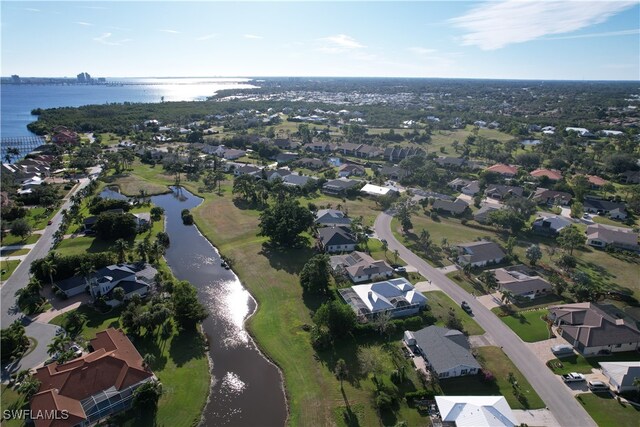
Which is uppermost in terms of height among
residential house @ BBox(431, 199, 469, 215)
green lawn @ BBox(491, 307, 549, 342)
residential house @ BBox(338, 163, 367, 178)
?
residential house @ BBox(338, 163, 367, 178)

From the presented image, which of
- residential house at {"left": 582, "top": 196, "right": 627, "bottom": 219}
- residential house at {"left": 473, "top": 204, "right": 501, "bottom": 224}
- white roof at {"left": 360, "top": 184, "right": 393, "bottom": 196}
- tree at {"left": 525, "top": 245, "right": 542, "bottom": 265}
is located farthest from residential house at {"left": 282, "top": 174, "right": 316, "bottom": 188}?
residential house at {"left": 582, "top": 196, "right": 627, "bottom": 219}

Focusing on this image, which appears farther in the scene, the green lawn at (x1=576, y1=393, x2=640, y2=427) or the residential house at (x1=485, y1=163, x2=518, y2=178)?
the residential house at (x1=485, y1=163, x2=518, y2=178)

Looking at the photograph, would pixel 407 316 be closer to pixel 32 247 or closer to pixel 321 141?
pixel 32 247

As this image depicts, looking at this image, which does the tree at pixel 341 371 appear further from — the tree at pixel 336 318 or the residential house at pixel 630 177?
the residential house at pixel 630 177

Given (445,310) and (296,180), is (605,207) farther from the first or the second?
(296,180)

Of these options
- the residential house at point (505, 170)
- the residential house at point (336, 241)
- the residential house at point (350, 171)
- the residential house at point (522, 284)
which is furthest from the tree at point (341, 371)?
the residential house at point (505, 170)

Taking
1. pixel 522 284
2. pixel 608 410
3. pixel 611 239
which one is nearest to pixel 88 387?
pixel 608 410

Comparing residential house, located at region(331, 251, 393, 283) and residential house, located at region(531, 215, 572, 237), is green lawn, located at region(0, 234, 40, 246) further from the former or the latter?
residential house, located at region(531, 215, 572, 237)
